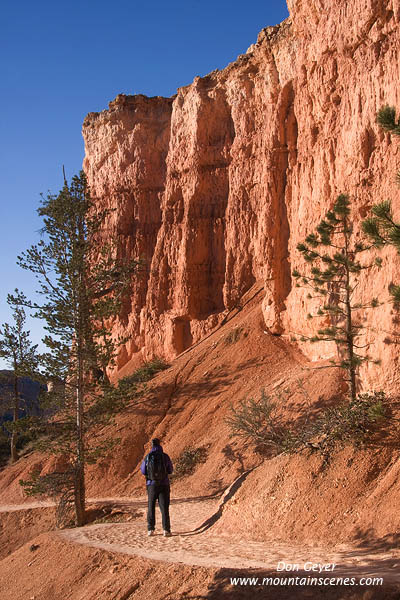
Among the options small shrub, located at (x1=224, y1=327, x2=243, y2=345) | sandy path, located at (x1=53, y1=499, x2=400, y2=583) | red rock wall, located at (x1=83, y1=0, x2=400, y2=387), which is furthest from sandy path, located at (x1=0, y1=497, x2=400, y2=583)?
small shrub, located at (x1=224, y1=327, x2=243, y2=345)

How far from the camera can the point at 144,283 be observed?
3388 cm

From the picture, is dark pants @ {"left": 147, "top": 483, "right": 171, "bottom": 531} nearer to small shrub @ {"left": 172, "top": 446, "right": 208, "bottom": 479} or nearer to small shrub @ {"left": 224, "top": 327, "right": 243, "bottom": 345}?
small shrub @ {"left": 172, "top": 446, "right": 208, "bottom": 479}

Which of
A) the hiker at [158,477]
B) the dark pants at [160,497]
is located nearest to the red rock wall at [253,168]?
the hiker at [158,477]

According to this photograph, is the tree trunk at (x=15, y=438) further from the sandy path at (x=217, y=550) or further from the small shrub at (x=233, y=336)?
the sandy path at (x=217, y=550)

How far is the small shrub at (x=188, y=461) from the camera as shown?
19000mm

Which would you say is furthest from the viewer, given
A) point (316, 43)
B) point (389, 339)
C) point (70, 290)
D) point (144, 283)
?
point (144, 283)

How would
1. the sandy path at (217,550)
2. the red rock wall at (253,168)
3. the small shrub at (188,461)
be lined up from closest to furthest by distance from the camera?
the sandy path at (217,550)
the red rock wall at (253,168)
the small shrub at (188,461)

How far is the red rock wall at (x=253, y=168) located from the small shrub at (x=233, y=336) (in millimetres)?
1940

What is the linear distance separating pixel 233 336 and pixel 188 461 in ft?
25.0

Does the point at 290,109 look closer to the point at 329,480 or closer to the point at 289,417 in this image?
the point at 289,417

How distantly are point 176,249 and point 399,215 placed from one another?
64.4ft

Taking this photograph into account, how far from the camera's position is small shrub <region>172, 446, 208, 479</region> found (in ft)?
62.3

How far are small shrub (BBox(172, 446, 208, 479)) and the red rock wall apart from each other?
594 cm

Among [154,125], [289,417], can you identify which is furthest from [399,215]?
[154,125]
